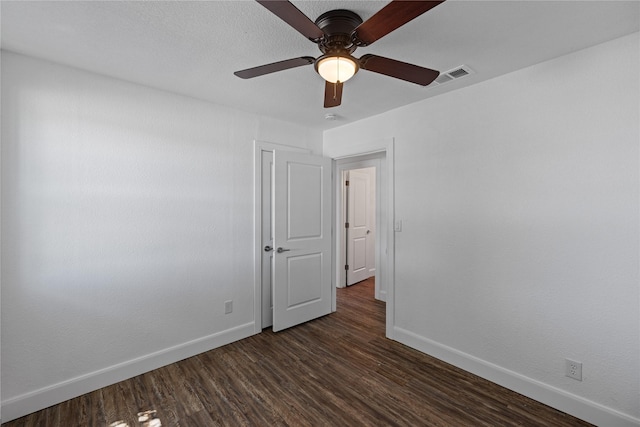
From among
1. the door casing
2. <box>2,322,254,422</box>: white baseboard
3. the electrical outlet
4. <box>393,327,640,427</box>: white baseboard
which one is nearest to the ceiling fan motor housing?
the door casing

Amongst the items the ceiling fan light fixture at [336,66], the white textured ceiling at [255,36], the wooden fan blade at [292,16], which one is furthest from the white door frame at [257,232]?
the wooden fan blade at [292,16]

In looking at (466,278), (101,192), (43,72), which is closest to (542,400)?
(466,278)

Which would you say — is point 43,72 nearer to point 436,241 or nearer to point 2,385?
point 2,385

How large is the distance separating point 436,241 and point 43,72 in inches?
132

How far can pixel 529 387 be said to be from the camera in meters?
2.07

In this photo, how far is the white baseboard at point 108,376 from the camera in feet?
6.27

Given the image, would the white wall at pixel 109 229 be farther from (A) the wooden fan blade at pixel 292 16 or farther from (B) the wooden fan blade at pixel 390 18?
(B) the wooden fan blade at pixel 390 18

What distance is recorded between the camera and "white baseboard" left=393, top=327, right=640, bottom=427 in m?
1.77

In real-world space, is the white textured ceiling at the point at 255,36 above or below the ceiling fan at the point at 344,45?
above

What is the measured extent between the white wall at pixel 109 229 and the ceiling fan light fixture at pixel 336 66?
1.75 meters

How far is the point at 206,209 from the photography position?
109 inches

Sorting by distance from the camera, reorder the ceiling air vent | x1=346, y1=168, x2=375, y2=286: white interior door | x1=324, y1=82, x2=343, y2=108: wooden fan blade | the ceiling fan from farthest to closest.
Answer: x1=346, y1=168, x2=375, y2=286: white interior door
the ceiling air vent
x1=324, y1=82, x2=343, y2=108: wooden fan blade
the ceiling fan

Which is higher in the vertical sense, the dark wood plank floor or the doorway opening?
the doorway opening

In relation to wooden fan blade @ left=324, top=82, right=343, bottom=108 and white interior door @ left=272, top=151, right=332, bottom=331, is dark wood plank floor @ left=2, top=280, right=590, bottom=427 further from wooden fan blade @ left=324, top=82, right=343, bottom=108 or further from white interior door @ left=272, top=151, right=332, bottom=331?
wooden fan blade @ left=324, top=82, right=343, bottom=108
